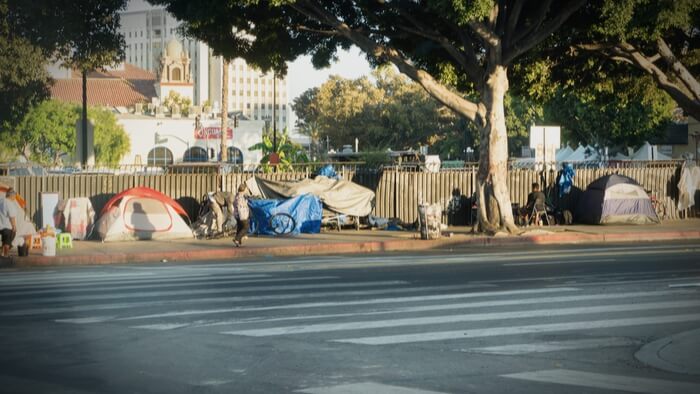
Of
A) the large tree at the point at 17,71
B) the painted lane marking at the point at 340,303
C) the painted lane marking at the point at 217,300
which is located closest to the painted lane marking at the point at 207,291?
the painted lane marking at the point at 217,300

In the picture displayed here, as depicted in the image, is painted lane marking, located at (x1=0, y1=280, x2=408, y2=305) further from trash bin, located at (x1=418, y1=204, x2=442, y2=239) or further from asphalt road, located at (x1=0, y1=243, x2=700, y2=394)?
trash bin, located at (x1=418, y1=204, x2=442, y2=239)

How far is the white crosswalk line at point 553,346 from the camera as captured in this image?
978 cm

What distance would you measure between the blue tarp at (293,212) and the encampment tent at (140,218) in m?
2.10

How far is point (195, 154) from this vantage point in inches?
4237

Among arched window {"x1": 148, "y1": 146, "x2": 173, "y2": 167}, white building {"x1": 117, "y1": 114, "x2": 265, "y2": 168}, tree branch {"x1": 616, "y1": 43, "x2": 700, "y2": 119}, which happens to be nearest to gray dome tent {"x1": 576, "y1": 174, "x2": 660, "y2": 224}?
tree branch {"x1": 616, "y1": 43, "x2": 700, "y2": 119}

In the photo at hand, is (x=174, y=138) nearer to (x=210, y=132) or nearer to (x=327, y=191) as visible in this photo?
(x=210, y=132)

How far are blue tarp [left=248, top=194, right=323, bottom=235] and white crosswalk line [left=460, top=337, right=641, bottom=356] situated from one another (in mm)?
19077

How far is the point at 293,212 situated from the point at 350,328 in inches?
710

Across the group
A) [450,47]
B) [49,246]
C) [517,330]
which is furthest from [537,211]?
[517,330]

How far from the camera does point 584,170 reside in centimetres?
3450

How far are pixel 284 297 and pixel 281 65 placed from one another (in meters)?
19.8

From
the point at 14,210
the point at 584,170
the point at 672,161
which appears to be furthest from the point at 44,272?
the point at 672,161

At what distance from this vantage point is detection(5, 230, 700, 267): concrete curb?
2281 cm

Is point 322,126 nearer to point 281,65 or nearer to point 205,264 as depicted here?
point 281,65
